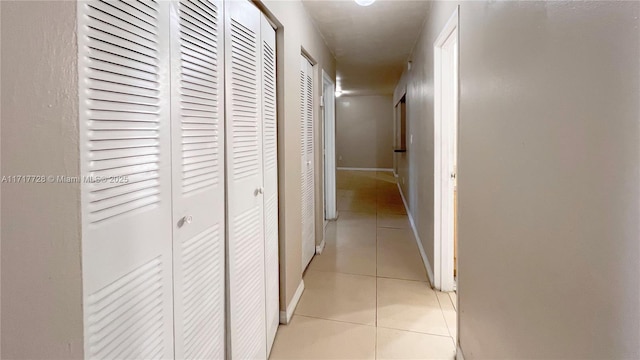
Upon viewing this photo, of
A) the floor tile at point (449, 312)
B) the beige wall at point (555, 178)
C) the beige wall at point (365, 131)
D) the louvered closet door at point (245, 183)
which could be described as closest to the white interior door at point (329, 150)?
the floor tile at point (449, 312)

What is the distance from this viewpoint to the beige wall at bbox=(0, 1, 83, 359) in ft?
2.00

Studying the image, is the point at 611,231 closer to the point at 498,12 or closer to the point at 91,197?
the point at 498,12

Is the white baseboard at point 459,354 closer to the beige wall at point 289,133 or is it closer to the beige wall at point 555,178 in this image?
the beige wall at point 555,178

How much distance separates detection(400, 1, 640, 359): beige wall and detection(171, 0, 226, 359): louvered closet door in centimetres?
103

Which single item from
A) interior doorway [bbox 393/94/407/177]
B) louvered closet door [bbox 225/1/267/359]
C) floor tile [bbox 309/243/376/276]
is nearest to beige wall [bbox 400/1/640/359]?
louvered closet door [bbox 225/1/267/359]

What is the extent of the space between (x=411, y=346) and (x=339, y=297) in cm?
70

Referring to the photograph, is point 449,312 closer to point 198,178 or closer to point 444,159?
point 444,159

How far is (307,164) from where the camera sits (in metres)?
3.03

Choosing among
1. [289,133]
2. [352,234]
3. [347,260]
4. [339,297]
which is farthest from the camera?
[352,234]

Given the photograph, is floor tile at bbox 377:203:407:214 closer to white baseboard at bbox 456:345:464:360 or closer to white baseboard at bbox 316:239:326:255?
white baseboard at bbox 316:239:326:255

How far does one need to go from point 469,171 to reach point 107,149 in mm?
1482

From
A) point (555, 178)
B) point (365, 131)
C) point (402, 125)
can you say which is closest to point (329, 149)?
point (402, 125)

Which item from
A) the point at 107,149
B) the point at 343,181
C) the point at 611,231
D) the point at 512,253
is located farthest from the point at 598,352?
the point at 343,181

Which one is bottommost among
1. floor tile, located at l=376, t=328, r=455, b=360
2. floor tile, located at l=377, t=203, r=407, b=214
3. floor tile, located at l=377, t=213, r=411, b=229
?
floor tile, located at l=376, t=328, r=455, b=360
